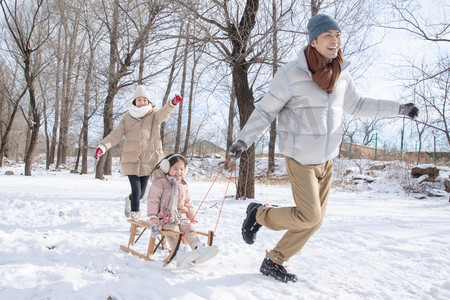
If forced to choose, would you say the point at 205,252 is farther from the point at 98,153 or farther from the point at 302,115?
the point at 98,153

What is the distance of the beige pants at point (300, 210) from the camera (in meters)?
2.51

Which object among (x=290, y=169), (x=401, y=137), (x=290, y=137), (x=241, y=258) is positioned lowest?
(x=241, y=258)

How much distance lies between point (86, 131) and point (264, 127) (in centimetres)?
1751

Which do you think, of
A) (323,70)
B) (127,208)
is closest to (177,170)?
(127,208)

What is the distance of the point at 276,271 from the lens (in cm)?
266

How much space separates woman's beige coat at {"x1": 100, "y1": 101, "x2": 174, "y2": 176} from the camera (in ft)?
13.8

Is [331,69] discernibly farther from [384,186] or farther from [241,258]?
[384,186]

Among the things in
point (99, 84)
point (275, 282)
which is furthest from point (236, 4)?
point (99, 84)

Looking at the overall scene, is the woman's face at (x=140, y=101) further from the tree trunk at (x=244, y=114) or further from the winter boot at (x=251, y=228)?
the tree trunk at (x=244, y=114)

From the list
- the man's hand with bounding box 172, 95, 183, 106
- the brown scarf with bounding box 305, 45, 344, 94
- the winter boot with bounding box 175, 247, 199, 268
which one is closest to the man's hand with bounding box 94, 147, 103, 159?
the man's hand with bounding box 172, 95, 183, 106

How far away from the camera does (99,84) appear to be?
11.6 m

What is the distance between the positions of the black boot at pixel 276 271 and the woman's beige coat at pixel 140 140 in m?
2.13

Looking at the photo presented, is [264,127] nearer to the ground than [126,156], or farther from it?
farther from it

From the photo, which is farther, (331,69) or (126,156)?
(126,156)
